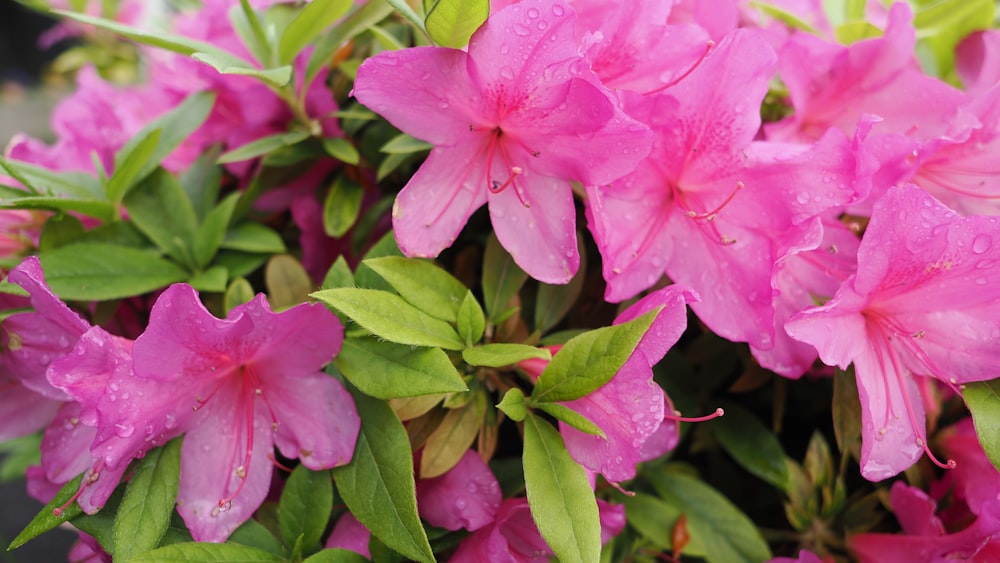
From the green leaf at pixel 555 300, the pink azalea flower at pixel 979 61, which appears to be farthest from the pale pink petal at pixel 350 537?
the pink azalea flower at pixel 979 61

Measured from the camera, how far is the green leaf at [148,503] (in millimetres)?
611

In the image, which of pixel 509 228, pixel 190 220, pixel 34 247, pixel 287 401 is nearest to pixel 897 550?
pixel 509 228

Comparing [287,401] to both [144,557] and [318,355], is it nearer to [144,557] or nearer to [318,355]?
[318,355]

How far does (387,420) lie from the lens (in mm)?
648

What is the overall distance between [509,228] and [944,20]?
0.64m

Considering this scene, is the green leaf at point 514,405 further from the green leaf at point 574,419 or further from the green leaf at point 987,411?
the green leaf at point 987,411

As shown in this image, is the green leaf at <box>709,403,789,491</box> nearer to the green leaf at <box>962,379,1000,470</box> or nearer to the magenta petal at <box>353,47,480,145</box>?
the green leaf at <box>962,379,1000,470</box>

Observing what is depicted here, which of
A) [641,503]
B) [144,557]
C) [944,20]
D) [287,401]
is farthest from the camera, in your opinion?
→ [944,20]

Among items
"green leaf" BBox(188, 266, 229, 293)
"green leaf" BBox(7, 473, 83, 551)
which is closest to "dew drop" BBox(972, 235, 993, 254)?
"green leaf" BBox(188, 266, 229, 293)

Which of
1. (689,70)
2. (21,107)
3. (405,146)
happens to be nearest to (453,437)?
(405,146)

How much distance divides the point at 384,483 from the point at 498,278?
8.4 inches

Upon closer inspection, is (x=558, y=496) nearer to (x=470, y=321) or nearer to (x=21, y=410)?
(x=470, y=321)

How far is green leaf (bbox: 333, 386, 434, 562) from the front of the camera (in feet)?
1.95

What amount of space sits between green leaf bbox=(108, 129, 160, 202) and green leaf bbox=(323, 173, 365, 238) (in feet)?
0.59
